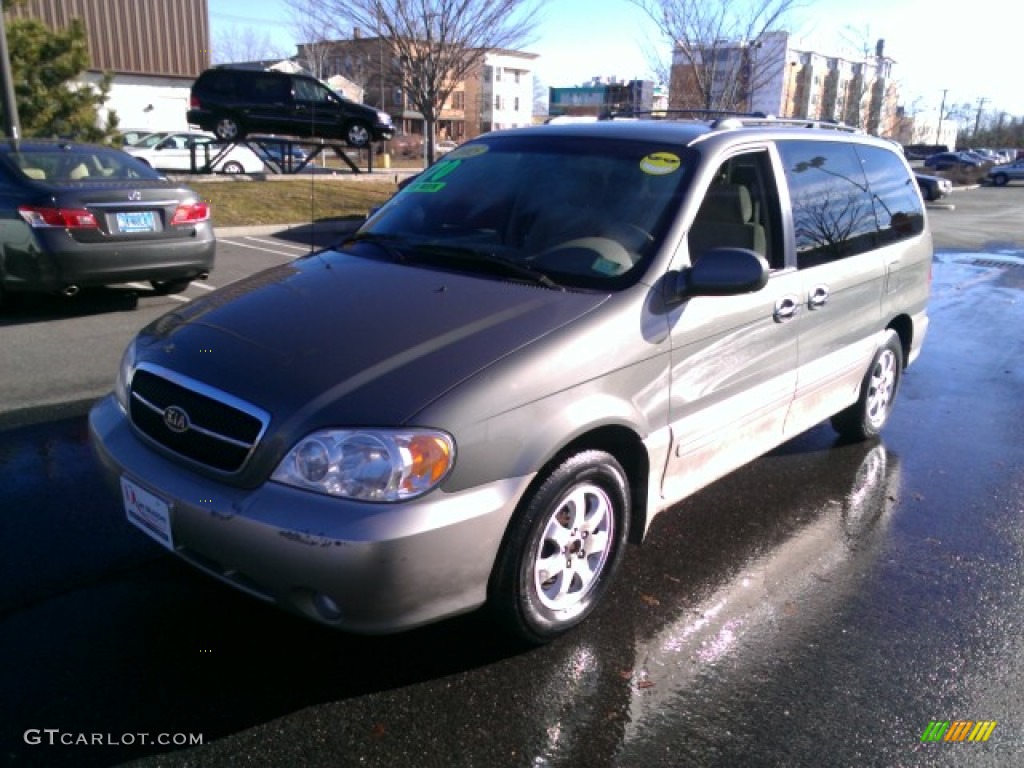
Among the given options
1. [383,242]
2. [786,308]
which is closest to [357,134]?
[383,242]

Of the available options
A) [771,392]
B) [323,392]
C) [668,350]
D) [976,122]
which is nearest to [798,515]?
[771,392]

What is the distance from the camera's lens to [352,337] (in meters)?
2.86

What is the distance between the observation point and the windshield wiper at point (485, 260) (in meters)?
3.24

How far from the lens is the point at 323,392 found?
102 inches

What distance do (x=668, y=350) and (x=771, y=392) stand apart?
958 millimetres

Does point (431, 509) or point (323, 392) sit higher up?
point (323, 392)

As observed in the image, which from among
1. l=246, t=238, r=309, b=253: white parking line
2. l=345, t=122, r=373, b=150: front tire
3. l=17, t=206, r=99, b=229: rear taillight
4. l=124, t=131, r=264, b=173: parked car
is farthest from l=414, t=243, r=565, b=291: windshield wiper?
l=124, t=131, r=264, b=173: parked car

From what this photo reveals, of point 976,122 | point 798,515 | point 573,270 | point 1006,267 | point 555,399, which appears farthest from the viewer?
point 976,122

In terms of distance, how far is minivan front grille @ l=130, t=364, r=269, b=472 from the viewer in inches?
102

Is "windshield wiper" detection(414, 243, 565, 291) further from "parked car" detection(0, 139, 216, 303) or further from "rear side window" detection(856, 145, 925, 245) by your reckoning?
"parked car" detection(0, 139, 216, 303)

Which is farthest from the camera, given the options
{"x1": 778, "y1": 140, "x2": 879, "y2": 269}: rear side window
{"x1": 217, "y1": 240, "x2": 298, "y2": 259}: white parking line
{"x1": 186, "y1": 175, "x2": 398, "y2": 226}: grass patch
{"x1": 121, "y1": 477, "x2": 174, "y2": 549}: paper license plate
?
{"x1": 186, "y1": 175, "x2": 398, "y2": 226}: grass patch

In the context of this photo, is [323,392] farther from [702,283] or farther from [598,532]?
[702,283]

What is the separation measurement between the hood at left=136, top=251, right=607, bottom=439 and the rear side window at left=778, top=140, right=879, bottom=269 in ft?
5.16

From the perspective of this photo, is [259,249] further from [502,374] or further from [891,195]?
[502,374]
